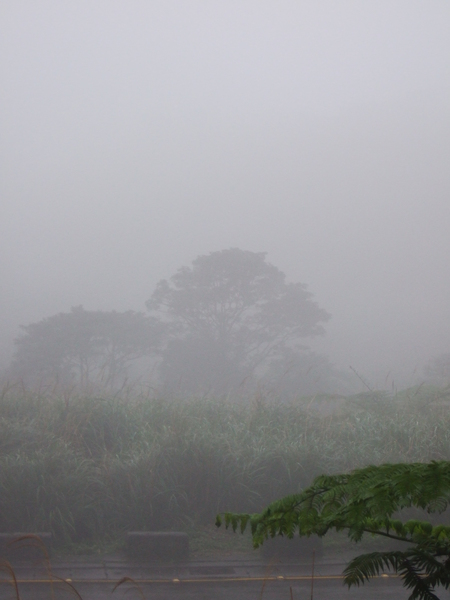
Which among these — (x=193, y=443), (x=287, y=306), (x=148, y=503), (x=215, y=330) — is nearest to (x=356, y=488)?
(x=148, y=503)

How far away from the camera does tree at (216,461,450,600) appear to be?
1221mm

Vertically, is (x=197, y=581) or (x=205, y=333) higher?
(x=205, y=333)

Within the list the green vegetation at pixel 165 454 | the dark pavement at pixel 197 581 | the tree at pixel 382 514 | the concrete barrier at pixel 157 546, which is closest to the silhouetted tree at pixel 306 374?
the green vegetation at pixel 165 454

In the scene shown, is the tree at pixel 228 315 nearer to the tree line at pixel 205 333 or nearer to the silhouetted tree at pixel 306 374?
the tree line at pixel 205 333

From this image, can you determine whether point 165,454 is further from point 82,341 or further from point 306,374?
point 82,341

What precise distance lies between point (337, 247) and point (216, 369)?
16.3 metres

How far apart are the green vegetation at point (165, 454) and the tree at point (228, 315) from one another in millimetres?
7328

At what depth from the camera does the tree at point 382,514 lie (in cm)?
122

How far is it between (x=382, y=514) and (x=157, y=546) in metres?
4.54

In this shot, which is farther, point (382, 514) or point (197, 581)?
point (197, 581)

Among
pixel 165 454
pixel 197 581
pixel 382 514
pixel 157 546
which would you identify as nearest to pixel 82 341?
pixel 165 454

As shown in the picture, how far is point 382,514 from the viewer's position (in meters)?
1.23

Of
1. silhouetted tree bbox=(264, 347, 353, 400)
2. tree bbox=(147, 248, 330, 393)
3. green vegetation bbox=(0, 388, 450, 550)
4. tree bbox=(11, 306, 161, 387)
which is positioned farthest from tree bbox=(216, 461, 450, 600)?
tree bbox=(147, 248, 330, 393)

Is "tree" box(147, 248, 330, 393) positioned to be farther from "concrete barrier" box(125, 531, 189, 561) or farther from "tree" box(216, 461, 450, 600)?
"tree" box(216, 461, 450, 600)
